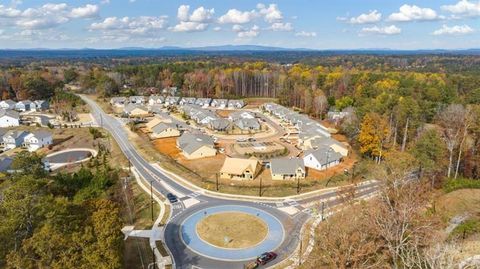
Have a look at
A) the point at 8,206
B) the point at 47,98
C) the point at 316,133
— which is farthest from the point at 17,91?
the point at 8,206

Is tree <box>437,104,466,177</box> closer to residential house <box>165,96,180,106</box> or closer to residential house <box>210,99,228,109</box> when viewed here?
residential house <box>210,99,228,109</box>

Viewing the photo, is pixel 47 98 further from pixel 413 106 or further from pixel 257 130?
pixel 413 106

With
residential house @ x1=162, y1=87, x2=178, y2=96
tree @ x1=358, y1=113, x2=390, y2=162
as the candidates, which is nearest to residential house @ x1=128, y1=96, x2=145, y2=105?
residential house @ x1=162, y1=87, x2=178, y2=96

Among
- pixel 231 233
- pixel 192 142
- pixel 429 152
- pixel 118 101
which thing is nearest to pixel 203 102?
pixel 118 101

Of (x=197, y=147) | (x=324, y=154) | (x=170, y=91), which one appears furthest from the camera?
(x=170, y=91)

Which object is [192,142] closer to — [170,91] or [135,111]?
[135,111]

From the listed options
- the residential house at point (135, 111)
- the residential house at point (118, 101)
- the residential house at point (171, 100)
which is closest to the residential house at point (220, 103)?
the residential house at point (171, 100)
